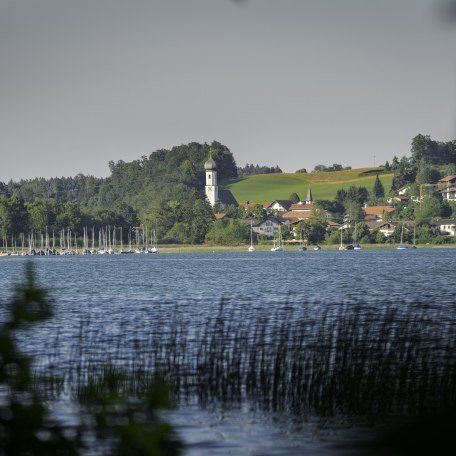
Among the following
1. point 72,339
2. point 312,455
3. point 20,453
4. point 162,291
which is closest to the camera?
point 20,453

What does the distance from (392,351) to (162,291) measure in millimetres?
44433

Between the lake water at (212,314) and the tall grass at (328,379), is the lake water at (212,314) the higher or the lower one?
the lower one

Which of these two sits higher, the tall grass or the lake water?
the tall grass

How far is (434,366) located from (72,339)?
47.8 feet

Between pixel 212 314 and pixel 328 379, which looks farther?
pixel 212 314

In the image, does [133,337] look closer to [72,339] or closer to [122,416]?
[72,339]

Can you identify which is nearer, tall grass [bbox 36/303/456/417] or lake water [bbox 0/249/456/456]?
lake water [bbox 0/249/456/456]

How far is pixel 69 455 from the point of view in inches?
→ 217

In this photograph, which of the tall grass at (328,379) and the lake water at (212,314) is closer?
the lake water at (212,314)

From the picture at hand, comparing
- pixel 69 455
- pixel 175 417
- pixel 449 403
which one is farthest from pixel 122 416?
pixel 175 417

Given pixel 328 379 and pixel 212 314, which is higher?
pixel 328 379

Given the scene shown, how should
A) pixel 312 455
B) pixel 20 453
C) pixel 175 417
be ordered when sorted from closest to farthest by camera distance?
1. pixel 20 453
2. pixel 312 455
3. pixel 175 417

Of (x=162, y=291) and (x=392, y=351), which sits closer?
(x=392, y=351)

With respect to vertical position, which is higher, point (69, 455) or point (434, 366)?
point (69, 455)
